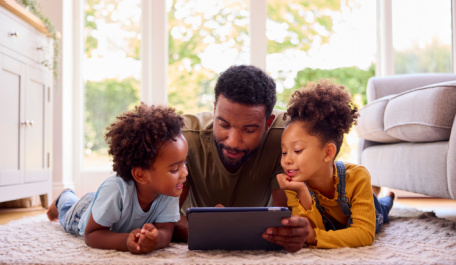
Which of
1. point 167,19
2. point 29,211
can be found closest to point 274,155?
point 29,211

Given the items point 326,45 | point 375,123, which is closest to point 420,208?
point 375,123

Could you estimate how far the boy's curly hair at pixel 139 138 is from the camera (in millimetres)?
1493

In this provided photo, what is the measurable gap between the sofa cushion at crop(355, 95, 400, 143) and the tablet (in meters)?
1.27

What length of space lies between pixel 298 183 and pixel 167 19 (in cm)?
284

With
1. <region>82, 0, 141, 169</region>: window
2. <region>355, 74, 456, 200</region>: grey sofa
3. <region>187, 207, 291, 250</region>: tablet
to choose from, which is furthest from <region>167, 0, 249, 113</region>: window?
<region>187, 207, 291, 250</region>: tablet

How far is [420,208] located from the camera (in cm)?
304

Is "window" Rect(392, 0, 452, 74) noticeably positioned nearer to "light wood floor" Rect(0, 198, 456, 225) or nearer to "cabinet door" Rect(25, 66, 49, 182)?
"light wood floor" Rect(0, 198, 456, 225)

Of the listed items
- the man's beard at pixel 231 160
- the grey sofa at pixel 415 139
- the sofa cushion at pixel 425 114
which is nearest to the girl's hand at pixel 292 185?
the man's beard at pixel 231 160

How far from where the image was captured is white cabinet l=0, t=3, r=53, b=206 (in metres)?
2.59

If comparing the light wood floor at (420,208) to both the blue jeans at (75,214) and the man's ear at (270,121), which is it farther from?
the man's ear at (270,121)

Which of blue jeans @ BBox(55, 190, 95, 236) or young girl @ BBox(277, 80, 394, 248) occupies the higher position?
young girl @ BBox(277, 80, 394, 248)

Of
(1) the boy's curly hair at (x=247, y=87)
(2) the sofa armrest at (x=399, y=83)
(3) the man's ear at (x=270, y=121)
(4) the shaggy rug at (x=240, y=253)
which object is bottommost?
(4) the shaggy rug at (x=240, y=253)

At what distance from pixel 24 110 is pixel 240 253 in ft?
6.44

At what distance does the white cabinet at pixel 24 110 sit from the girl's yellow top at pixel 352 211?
1.75 meters
